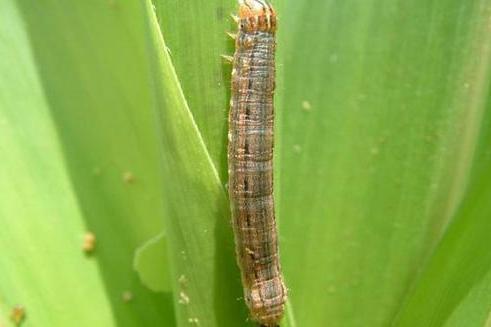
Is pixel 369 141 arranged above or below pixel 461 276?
above

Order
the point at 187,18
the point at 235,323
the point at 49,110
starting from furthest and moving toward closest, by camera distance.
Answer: the point at 49,110 → the point at 235,323 → the point at 187,18

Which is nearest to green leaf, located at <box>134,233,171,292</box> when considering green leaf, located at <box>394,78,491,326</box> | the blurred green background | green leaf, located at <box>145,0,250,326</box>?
the blurred green background

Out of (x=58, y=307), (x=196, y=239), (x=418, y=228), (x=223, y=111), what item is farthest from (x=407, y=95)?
(x=58, y=307)

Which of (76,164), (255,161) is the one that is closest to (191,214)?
(255,161)

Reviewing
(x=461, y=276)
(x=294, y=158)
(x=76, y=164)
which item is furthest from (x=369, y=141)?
(x=76, y=164)

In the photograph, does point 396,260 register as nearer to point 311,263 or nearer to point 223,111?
point 311,263

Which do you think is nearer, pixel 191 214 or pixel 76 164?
pixel 191 214

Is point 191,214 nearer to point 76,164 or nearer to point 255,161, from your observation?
point 255,161
